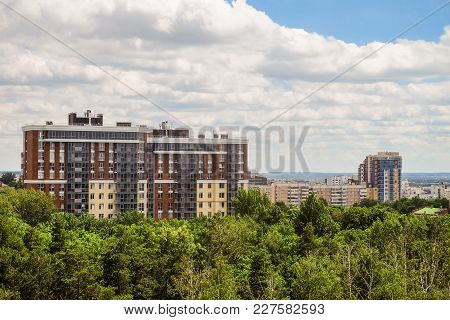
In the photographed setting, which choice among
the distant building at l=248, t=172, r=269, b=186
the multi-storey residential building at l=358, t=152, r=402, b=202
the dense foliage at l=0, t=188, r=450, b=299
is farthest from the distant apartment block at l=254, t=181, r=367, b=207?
the dense foliage at l=0, t=188, r=450, b=299

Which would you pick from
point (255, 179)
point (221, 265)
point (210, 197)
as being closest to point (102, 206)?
point (210, 197)

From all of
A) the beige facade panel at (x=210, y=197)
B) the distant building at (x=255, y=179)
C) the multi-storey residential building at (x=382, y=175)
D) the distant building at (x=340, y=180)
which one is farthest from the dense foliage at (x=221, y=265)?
the multi-storey residential building at (x=382, y=175)

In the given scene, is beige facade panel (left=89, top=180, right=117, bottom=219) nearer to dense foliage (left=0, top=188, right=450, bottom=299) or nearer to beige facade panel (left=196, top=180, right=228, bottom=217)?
beige facade panel (left=196, top=180, right=228, bottom=217)

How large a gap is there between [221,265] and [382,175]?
711 inches

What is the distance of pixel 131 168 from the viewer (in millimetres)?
15820

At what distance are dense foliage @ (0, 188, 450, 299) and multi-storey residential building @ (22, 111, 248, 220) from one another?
5135 millimetres

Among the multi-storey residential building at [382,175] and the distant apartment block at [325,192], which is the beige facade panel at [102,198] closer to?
the distant apartment block at [325,192]

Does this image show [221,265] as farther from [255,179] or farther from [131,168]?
[255,179]

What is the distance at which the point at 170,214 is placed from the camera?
16.1 metres

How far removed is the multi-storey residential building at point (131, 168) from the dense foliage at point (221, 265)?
5.14 m

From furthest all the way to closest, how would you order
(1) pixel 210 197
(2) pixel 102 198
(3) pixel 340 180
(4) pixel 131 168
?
(3) pixel 340 180 < (1) pixel 210 197 < (4) pixel 131 168 < (2) pixel 102 198

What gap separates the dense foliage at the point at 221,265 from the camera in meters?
5.84

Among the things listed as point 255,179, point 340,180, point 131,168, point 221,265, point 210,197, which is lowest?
point 221,265
